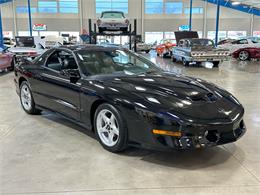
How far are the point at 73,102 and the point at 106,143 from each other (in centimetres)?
82

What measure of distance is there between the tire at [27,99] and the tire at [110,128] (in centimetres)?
194

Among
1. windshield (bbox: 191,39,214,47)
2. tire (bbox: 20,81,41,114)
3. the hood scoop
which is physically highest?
windshield (bbox: 191,39,214,47)

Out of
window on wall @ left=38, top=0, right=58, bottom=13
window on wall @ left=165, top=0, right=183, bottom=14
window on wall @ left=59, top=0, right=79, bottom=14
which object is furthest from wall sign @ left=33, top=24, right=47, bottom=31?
window on wall @ left=165, top=0, right=183, bottom=14

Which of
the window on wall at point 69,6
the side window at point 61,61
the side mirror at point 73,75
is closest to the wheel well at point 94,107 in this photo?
the side mirror at point 73,75

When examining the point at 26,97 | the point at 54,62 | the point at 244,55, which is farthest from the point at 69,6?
the point at 54,62

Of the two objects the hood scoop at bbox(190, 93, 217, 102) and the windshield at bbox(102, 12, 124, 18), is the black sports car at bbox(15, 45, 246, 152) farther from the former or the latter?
the windshield at bbox(102, 12, 124, 18)

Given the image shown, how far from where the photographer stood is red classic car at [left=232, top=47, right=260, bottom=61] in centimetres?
1755


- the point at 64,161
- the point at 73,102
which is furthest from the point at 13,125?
the point at 64,161

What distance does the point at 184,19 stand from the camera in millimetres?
33812

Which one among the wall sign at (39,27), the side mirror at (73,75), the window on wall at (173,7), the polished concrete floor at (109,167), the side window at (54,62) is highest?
the window on wall at (173,7)

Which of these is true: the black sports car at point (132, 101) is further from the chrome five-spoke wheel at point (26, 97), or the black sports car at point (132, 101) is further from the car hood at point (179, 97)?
the chrome five-spoke wheel at point (26, 97)

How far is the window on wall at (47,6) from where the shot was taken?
3281 centimetres

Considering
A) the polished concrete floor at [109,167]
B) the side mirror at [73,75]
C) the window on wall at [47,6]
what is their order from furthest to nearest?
the window on wall at [47,6] → the side mirror at [73,75] → the polished concrete floor at [109,167]

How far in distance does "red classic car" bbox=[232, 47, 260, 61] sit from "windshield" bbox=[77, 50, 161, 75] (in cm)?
1499
